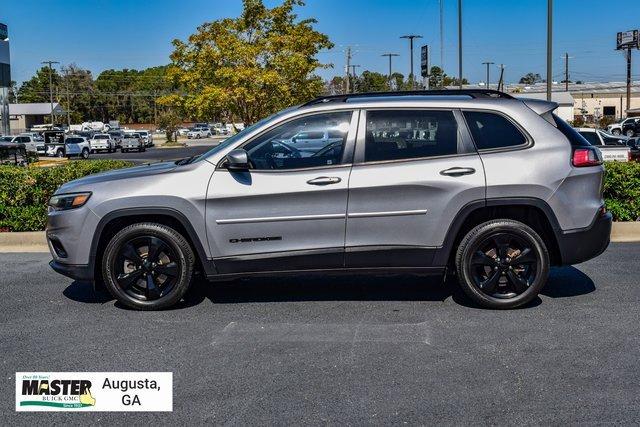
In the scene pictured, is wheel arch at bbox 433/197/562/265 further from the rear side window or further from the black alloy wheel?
the black alloy wheel

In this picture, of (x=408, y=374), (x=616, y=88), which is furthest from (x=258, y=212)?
(x=616, y=88)

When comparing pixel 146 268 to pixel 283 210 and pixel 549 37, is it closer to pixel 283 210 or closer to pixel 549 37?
pixel 283 210

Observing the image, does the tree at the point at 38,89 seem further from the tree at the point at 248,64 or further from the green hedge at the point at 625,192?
the green hedge at the point at 625,192

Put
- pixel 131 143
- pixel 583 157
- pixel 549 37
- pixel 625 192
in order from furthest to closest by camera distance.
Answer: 1. pixel 131 143
2. pixel 549 37
3. pixel 625 192
4. pixel 583 157

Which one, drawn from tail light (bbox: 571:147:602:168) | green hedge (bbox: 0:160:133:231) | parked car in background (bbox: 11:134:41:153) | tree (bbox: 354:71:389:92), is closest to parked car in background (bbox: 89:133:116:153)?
parked car in background (bbox: 11:134:41:153)

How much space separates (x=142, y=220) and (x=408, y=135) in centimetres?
232

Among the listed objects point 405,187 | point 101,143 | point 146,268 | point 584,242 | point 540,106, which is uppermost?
point 101,143

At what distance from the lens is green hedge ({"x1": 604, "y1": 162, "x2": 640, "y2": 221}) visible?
968 centimetres

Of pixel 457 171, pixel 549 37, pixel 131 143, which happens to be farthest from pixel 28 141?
pixel 457 171

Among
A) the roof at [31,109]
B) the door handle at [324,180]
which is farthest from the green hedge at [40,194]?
the roof at [31,109]

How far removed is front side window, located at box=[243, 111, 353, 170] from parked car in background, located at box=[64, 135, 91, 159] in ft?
148

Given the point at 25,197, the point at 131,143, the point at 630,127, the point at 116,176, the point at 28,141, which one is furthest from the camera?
the point at 131,143

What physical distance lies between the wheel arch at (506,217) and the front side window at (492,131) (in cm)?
48

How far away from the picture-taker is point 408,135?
241 inches
